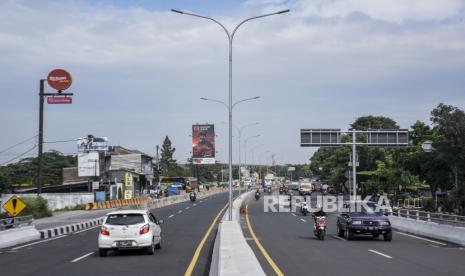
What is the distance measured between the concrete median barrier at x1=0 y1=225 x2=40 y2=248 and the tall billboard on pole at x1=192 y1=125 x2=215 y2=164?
57.3 metres

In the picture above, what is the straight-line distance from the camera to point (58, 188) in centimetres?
8306

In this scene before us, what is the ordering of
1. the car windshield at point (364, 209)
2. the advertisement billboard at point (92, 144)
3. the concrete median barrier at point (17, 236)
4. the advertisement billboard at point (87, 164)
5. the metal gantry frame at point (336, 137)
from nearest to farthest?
the concrete median barrier at point (17, 236) < the car windshield at point (364, 209) < the metal gantry frame at point (336, 137) < the advertisement billboard at point (87, 164) < the advertisement billboard at point (92, 144)

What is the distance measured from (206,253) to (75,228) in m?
18.4

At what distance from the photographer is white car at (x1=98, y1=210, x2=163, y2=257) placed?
733 inches

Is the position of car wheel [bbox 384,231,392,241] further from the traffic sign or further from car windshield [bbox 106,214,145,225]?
the traffic sign

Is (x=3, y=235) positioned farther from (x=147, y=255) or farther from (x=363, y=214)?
(x=363, y=214)

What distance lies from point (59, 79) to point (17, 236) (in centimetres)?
2285

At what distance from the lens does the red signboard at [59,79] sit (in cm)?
4709

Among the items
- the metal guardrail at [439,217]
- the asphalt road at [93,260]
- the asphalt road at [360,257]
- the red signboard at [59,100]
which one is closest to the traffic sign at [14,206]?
the asphalt road at [93,260]

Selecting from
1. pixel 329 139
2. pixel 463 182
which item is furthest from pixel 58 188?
pixel 463 182

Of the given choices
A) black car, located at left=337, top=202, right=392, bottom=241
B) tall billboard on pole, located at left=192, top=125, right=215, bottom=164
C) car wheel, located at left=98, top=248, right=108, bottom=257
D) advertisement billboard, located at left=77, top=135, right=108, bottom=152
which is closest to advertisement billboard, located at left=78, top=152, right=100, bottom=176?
advertisement billboard, located at left=77, top=135, right=108, bottom=152

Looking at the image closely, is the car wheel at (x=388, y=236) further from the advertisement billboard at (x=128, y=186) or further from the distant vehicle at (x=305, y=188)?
the distant vehicle at (x=305, y=188)

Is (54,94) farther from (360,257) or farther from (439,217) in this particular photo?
(360,257)

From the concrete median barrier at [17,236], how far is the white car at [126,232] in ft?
25.5
